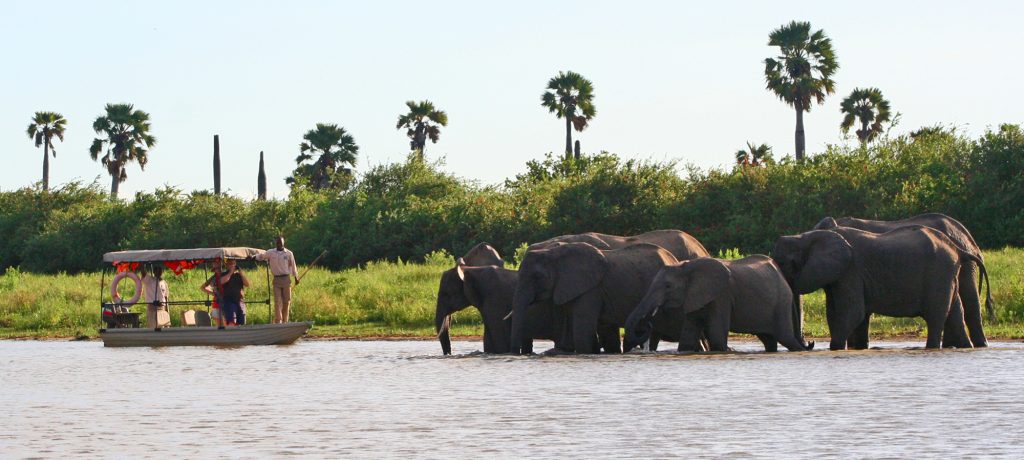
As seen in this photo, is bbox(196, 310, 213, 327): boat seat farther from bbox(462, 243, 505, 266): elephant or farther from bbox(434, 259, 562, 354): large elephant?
bbox(434, 259, 562, 354): large elephant

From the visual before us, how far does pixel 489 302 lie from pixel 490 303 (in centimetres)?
2

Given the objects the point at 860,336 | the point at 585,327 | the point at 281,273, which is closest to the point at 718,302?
the point at 585,327

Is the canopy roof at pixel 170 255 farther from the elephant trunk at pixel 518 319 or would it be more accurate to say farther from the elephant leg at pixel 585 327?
the elephant leg at pixel 585 327

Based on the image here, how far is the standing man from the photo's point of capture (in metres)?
29.2

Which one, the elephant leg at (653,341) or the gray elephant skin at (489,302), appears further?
the gray elephant skin at (489,302)

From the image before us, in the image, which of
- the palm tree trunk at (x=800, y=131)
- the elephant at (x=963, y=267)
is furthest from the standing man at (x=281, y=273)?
the palm tree trunk at (x=800, y=131)

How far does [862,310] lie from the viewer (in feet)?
75.1

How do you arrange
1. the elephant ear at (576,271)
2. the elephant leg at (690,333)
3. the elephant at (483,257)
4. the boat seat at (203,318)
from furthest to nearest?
the boat seat at (203,318), the elephant at (483,257), the elephant ear at (576,271), the elephant leg at (690,333)

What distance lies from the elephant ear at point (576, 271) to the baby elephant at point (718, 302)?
3.81 ft

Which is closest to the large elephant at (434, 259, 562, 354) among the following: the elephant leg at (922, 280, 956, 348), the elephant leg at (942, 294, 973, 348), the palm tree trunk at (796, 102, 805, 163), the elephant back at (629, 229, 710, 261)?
the elephant back at (629, 229, 710, 261)

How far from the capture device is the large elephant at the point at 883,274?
22625 mm

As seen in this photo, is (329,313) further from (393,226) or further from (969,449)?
(969,449)

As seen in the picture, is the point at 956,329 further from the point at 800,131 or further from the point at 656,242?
the point at 800,131

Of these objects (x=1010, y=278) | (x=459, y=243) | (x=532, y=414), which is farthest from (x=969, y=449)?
(x=459, y=243)
